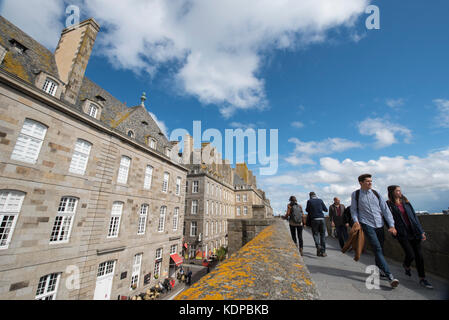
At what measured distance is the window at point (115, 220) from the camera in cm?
1331

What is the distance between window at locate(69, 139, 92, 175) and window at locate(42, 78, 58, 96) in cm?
308

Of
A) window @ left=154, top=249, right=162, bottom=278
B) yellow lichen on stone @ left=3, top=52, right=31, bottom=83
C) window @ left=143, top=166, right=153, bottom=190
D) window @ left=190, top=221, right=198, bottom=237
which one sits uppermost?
yellow lichen on stone @ left=3, top=52, right=31, bottom=83

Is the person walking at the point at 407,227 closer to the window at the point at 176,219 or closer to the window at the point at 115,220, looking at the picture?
the window at the point at 115,220

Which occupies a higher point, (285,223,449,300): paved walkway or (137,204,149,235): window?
(137,204,149,235): window

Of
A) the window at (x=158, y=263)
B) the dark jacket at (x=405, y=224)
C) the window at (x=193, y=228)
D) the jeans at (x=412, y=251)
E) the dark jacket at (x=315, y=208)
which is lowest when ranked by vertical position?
the window at (x=158, y=263)

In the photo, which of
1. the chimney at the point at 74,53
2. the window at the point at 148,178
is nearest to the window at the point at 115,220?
the window at the point at 148,178

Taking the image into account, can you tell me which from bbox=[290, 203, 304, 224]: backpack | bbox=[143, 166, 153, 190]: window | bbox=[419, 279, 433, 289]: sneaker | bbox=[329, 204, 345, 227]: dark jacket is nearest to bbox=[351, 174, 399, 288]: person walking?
bbox=[419, 279, 433, 289]: sneaker

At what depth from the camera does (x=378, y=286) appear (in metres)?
3.21

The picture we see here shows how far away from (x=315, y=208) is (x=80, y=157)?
13.4 meters

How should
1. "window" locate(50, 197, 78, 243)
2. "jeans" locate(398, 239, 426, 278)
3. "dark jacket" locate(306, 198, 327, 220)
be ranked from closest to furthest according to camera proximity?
"jeans" locate(398, 239, 426, 278) < "dark jacket" locate(306, 198, 327, 220) < "window" locate(50, 197, 78, 243)

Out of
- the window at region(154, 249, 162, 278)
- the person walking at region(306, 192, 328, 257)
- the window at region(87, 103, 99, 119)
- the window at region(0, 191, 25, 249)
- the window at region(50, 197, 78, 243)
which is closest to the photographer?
the person walking at region(306, 192, 328, 257)

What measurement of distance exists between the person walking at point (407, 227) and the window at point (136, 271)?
54.4 ft

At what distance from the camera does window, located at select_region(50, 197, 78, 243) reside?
10219 millimetres

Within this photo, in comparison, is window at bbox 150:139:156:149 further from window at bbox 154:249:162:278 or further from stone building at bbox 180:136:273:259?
stone building at bbox 180:136:273:259
